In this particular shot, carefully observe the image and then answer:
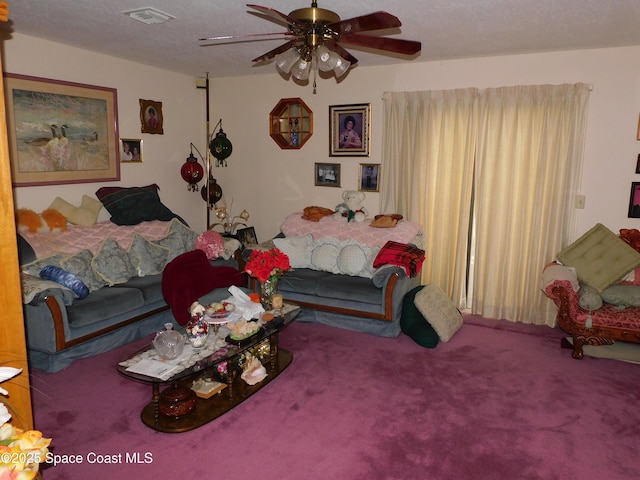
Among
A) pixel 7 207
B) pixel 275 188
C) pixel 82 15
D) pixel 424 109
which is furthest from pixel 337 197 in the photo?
pixel 7 207

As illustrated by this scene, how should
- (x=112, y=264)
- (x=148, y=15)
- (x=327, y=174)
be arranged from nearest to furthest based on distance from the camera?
(x=148, y=15)
(x=112, y=264)
(x=327, y=174)

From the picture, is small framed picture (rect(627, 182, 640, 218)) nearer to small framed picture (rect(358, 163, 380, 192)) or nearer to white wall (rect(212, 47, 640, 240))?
white wall (rect(212, 47, 640, 240))

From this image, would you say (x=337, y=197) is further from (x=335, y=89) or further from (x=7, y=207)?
(x=7, y=207)

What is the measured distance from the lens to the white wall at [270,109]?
14.7 feet

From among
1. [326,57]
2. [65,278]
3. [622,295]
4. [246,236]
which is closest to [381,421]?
[326,57]

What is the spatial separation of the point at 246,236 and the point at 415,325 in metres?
2.60

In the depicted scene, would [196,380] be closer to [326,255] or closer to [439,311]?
[326,255]

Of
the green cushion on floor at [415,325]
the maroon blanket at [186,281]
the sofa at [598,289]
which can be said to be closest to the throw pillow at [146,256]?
the maroon blanket at [186,281]

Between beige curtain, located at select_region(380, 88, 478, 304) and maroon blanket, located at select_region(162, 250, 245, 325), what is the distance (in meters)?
2.15

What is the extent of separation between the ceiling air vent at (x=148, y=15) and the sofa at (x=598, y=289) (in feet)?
12.3

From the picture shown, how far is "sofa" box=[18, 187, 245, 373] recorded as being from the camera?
3.68 metres

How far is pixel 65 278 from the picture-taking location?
3920mm

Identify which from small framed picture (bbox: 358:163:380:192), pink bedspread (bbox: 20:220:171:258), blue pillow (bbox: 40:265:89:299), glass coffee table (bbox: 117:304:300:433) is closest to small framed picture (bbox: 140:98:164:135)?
pink bedspread (bbox: 20:220:171:258)

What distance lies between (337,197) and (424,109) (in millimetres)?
1415
